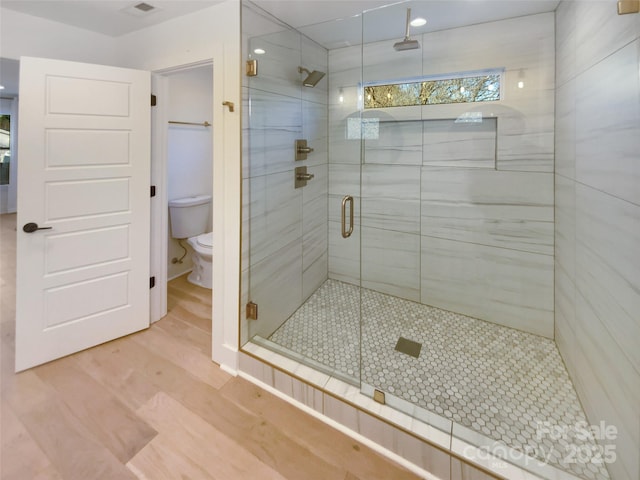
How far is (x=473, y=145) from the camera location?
2299mm

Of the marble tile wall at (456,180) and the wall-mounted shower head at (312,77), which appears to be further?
the wall-mounted shower head at (312,77)

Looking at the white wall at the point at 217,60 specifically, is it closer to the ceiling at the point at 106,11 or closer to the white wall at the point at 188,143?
the ceiling at the point at 106,11

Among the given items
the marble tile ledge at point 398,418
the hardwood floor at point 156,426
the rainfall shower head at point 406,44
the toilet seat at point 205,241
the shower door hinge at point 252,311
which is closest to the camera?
the marble tile ledge at point 398,418

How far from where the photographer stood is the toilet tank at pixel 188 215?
3193mm

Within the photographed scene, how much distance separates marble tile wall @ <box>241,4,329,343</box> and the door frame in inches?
25.1

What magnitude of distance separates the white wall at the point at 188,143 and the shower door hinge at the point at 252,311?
1.73 meters

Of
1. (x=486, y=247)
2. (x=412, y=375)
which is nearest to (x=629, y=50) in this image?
(x=486, y=247)

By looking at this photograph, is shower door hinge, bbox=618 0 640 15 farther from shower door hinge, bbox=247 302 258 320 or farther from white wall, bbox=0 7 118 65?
white wall, bbox=0 7 118 65

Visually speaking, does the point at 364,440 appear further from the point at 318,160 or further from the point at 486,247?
the point at 318,160

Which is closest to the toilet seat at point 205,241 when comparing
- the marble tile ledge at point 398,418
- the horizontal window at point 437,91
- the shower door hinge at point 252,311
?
→ the shower door hinge at point 252,311

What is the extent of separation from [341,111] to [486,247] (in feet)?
5.21

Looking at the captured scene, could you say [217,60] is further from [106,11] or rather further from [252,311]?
[252,311]

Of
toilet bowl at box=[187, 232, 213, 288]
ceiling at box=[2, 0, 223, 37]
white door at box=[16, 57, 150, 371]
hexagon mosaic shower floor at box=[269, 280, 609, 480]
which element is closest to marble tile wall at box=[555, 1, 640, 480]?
hexagon mosaic shower floor at box=[269, 280, 609, 480]

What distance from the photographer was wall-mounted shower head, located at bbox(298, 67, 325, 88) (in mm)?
2348
